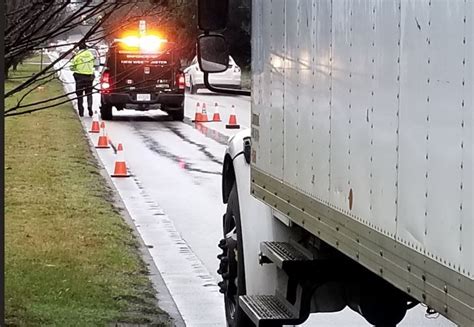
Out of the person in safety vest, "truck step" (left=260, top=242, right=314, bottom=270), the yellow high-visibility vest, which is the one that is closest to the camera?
"truck step" (left=260, top=242, right=314, bottom=270)

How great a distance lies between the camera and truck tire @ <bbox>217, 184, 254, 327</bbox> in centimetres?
680

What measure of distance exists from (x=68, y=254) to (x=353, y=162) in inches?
247

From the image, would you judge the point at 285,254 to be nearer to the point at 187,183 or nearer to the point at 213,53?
the point at 213,53

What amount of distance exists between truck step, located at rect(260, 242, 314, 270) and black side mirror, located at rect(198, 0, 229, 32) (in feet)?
4.07

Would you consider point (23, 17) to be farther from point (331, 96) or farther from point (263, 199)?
point (331, 96)

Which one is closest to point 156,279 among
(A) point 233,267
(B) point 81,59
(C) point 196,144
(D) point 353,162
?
(B) point 81,59

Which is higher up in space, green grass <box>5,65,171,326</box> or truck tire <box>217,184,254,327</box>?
truck tire <box>217,184,254,327</box>

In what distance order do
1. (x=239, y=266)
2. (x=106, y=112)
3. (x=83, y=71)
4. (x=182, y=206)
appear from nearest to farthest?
Result: (x=239, y=266), (x=182, y=206), (x=83, y=71), (x=106, y=112)

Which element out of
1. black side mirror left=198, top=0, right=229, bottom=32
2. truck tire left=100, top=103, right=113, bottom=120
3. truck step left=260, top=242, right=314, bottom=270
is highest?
black side mirror left=198, top=0, right=229, bottom=32

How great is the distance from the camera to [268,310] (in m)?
5.88

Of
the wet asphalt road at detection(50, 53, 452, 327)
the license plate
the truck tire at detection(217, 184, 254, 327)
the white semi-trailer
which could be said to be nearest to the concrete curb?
the wet asphalt road at detection(50, 53, 452, 327)

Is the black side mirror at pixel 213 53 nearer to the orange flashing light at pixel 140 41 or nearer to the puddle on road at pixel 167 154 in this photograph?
the orange flashing light at pixel 140 41

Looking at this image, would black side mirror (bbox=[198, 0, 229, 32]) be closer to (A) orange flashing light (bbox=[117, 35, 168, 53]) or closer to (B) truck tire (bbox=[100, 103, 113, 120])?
(A) orange flashing light (bbox=[117, 35, 168, 53])

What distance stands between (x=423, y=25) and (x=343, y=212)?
117cm
